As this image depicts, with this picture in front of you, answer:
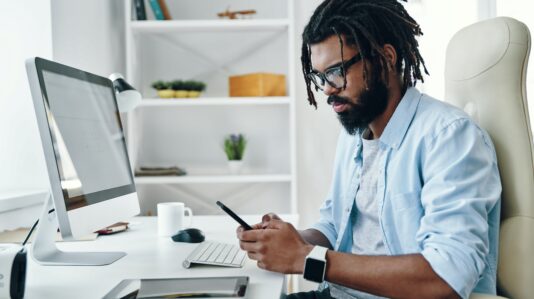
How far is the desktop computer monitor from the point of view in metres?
1.05

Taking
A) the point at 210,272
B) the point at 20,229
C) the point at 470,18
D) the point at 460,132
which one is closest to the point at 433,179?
the point at 460,132

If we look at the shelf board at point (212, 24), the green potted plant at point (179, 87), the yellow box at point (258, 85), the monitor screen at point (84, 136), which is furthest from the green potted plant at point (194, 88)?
the monitor screen at point (84, 136)

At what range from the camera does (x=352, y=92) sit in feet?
4.24

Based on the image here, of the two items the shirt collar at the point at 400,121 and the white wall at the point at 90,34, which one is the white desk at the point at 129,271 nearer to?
the shirt collar at the point at 400,121

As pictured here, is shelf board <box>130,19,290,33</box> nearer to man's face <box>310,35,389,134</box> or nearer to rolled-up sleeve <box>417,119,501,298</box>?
man's face <box>310,35,389,134</box>

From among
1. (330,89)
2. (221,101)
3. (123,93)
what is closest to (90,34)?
(221,101)

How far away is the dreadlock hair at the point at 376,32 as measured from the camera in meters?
1.27

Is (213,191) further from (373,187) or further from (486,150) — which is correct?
(486,150)

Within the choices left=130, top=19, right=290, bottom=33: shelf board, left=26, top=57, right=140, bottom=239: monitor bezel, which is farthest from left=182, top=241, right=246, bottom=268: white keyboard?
left=130, top=19, right=290, bottom=33: shelf board

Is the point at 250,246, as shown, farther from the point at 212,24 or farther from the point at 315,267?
the point at 212,24

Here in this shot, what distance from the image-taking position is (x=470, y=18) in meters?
2.79

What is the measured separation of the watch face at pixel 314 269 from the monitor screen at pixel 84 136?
1.60 feet

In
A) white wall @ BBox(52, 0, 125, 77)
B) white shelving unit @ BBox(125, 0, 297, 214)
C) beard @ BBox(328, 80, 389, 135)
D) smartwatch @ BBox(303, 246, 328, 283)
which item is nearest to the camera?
smartwatch @ BBox(303, 246, 328, 283)

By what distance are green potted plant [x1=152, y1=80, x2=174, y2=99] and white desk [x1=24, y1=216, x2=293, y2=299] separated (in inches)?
51.0
